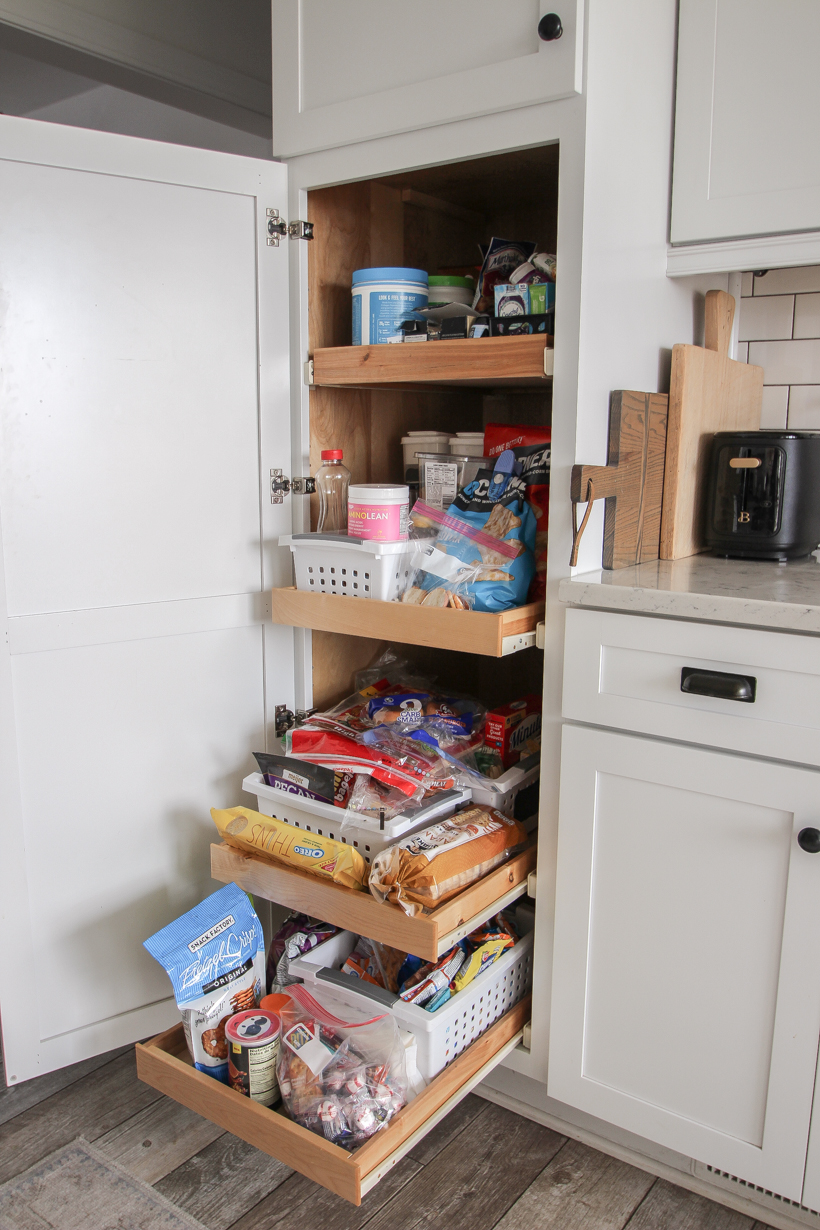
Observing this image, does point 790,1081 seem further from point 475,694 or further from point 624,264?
point 624,264

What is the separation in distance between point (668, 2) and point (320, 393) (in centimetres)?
88

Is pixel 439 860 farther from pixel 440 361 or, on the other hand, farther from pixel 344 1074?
pixel 440 361

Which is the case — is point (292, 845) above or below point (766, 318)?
below

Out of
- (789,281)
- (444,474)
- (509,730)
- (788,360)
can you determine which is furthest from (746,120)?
(509,730)

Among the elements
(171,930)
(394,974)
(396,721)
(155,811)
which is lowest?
(394,974)

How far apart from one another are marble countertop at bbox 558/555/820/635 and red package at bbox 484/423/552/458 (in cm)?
28

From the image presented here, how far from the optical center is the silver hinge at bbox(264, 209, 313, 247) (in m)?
1.60

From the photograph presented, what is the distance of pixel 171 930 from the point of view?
4.65 feet

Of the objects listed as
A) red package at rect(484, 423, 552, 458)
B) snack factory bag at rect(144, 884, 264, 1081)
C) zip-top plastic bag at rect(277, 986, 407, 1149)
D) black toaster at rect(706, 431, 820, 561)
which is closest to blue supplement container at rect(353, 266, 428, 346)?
red package at rect(484, 423, 552, 458)

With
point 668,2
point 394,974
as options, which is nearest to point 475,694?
point 394,974

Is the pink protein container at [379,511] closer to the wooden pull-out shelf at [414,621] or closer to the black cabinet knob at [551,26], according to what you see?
the wooden pull-out shelf at [414,621]

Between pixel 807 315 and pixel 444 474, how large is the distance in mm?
809

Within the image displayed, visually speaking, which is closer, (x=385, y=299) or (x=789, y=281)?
(x=385, y=299)

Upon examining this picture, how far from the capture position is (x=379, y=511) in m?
1.51
